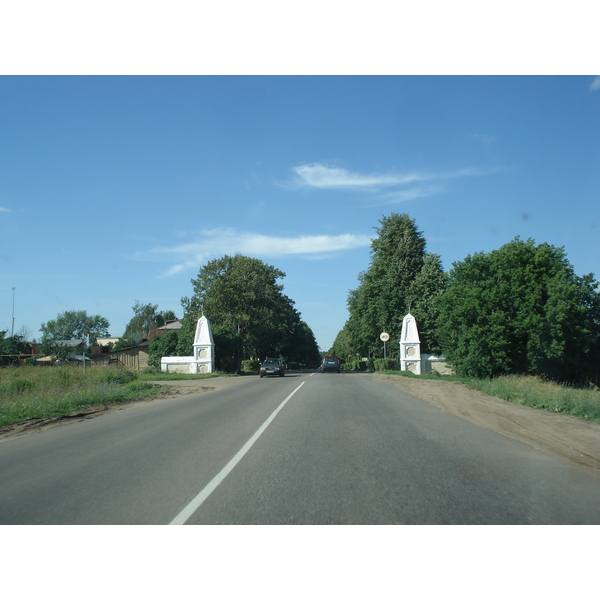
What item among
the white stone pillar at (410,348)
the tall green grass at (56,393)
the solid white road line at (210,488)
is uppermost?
the white stone pillar at (410,348)

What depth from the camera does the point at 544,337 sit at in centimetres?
2820

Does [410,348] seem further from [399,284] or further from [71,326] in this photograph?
[71,326]

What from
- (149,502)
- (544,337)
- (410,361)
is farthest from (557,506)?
(410,361)

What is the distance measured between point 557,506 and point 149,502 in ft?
13.9

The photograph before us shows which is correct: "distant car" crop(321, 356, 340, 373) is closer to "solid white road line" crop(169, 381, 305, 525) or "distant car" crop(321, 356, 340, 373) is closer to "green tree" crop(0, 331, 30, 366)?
"green tree" crop(0, 331, 30, 366)

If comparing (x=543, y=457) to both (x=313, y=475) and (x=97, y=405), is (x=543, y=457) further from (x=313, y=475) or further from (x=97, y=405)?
(x=97, y=405)

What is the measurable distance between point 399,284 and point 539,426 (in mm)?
38675

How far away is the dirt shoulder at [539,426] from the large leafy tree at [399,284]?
2929 cm

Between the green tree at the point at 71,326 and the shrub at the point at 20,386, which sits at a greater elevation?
the green tree at the point at 71,326

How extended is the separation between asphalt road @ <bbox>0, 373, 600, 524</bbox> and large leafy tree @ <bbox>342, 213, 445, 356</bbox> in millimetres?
35673

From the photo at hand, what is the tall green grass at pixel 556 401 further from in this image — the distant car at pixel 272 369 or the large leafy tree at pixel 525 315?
the distant car at pixel 272 369

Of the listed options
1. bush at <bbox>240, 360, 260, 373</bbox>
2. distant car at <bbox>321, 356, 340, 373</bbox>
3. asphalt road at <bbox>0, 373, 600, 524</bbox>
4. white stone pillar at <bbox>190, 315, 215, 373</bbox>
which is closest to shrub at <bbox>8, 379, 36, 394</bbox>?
asphalt road at <bbox>0, 373, 600, 524</bbox>

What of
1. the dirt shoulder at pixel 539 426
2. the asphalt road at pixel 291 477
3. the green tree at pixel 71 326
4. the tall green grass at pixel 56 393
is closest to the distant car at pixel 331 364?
the tall green grass at pixel 56 393

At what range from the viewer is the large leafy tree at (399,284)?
150 feet
